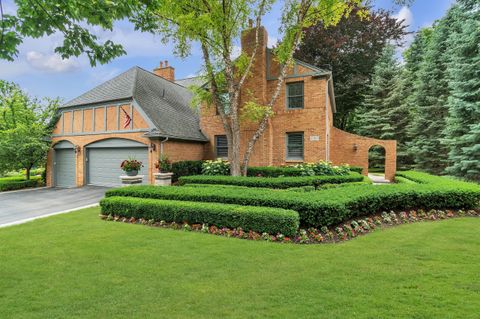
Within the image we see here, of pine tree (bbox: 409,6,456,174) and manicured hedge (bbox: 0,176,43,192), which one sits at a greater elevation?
pine tree (bbox: 409,6,456,174)

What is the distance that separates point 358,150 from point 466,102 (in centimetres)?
566

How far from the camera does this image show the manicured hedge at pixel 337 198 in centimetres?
620

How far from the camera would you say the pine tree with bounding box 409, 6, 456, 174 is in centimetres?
1775

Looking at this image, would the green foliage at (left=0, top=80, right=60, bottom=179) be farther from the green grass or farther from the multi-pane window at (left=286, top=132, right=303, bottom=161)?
the multi-pane window at (left=286, top=132, right=303, bottom=161)

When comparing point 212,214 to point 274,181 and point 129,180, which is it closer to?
point 274,181

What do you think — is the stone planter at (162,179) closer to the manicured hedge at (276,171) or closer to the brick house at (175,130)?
the brick house at (175,130)

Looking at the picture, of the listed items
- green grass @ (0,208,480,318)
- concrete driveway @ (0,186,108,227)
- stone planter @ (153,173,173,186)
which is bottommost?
concrete driveway @ (0,186,108,227)

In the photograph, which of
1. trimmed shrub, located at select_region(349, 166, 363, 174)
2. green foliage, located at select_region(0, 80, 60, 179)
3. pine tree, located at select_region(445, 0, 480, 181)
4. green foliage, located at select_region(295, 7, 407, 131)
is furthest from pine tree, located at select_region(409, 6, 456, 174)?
green foliage, located at select_region(0, 80, 60, 179)

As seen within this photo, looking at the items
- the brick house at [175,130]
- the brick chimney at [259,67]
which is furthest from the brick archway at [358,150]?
the brick chimney at [259,67]

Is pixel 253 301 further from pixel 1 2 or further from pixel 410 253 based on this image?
pixel 1 2

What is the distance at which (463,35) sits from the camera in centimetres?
1416

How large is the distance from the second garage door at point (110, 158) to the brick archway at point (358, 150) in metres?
11.7

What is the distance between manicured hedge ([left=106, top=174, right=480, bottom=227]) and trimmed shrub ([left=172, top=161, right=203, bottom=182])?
4.78 meters

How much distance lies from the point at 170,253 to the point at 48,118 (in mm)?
17367
